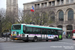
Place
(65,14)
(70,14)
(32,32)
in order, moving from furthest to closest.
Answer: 1. (65,14)
2. (70,14)
3. (32,32)

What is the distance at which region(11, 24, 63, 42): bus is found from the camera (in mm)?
22688

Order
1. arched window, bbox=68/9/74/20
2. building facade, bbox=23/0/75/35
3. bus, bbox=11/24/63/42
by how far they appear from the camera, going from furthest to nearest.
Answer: arched window, bbox=68/9/74/20, building facade, bbox=23/0/75/35, bus, bbox=11/24/63/42

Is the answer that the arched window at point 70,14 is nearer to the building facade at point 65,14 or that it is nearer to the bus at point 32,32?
the building facade at point 65,14

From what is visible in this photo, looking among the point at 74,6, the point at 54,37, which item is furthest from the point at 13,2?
the point at 54,37

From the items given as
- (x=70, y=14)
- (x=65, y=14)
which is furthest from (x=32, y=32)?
(x=65, y=14)

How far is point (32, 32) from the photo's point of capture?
80.5ft

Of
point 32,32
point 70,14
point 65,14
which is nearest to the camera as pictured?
point 32,32

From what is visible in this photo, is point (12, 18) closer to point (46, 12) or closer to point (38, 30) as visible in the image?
point (46, 12)

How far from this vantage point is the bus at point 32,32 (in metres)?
22.7

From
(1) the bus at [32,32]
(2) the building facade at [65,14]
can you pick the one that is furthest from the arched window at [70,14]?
(1) the bus at [32,32]

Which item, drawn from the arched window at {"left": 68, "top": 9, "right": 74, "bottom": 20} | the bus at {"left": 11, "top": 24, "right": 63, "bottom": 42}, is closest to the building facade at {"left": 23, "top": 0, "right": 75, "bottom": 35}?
the arched window at {"left": 68, "top": 9, "right": 74, "bottom": 20}

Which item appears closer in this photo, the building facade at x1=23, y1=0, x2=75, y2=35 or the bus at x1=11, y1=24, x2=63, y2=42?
the bus at x1=11, y1=24, x2=63, y2=42

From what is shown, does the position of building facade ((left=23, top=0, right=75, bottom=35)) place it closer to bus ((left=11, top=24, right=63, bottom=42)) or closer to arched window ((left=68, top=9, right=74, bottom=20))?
arched window ((left=68, top=9, right=74, bottom=20))

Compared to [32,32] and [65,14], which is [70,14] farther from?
[32,32]
